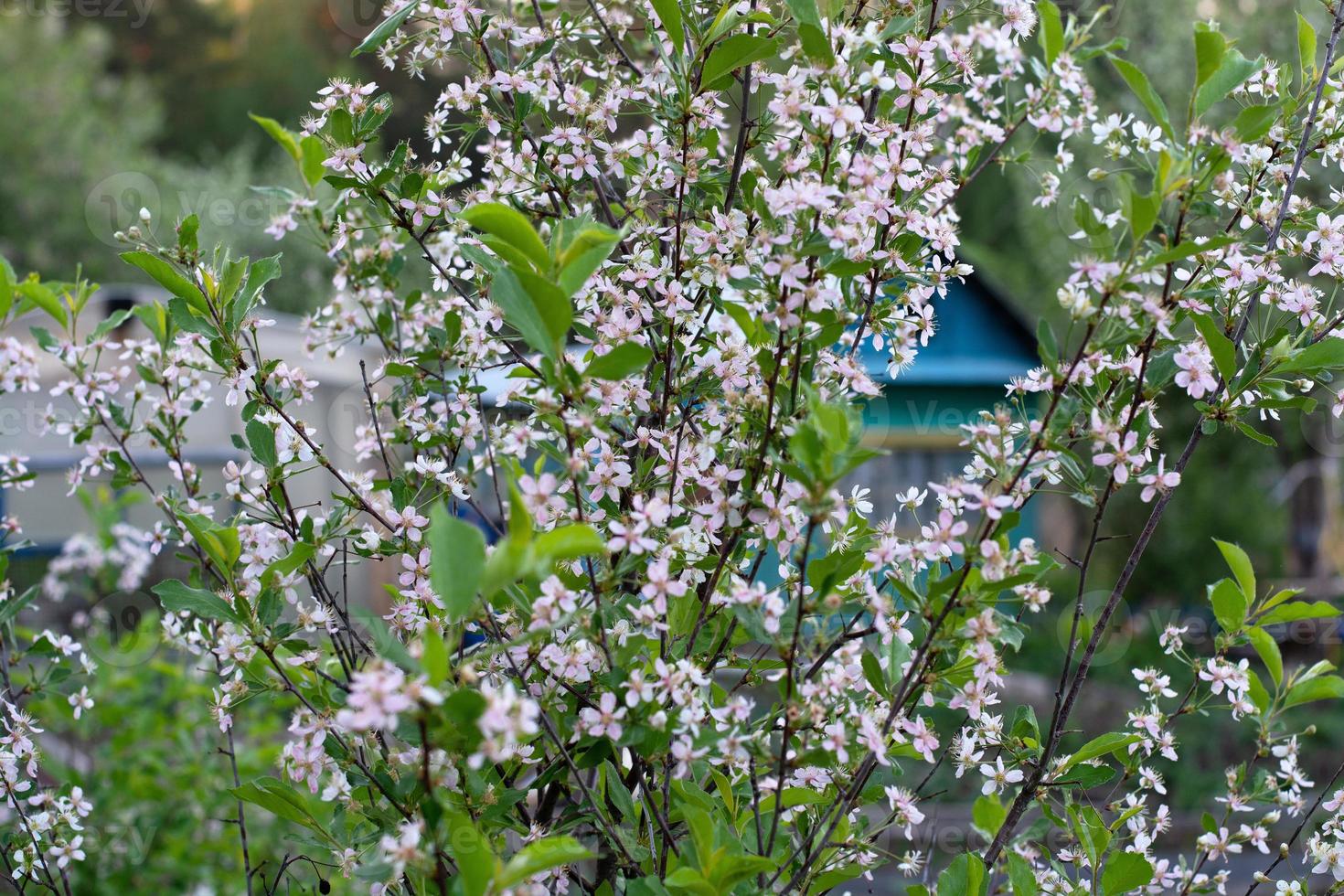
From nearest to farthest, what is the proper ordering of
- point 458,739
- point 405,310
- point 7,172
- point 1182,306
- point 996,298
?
point 458,739 → point 1182,306 → point 405,310 → point 996,298 → point 7,172

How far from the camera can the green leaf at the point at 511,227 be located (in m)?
1.12

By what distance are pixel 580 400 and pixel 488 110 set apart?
675mm

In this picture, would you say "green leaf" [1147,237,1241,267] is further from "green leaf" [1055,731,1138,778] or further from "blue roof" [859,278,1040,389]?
"blue roof" [859,278,1040,389]

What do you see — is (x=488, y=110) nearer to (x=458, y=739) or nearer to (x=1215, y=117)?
(x=458, y=739)

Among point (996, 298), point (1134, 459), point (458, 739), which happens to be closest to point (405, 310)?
point (458, 739)

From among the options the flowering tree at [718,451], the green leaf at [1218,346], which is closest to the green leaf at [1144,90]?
the flowering tree at [718,451]

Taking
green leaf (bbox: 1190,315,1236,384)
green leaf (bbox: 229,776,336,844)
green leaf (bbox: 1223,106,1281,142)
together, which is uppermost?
green leaf (bbox: 1223,106,1281,142)

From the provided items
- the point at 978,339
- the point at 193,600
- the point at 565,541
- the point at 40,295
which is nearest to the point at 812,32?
the point at 565,541

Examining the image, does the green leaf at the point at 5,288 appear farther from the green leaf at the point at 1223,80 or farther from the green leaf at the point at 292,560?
the green leaf at the point at 1223,80

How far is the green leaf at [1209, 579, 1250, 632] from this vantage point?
1589 mm

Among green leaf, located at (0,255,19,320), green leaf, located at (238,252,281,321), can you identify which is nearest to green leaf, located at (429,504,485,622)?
green leaf, located at (238,252,281,321)

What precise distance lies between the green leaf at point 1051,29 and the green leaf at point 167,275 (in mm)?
1177

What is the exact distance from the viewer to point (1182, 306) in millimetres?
1396

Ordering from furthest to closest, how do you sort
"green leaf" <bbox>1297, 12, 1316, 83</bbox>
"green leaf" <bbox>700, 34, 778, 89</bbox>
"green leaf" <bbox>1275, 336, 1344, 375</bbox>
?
"green leaf" <bbox>1297, 12, 1316, 83</bbox> → "green leaf" <bbox>1275, 336, 1344, 375</bbox> → "green leaf" <bbox>700, 34, 778, 89</bbox>
